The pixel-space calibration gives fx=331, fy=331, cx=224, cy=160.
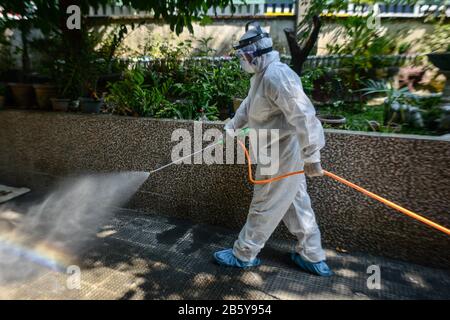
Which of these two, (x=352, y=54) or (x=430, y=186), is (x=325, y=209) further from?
(x=352, y=54)

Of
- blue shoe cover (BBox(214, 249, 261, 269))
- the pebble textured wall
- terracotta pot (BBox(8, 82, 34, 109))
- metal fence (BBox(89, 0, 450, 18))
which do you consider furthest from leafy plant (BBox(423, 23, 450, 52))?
terracotta pot (BBox(8, 82, 34, 109))

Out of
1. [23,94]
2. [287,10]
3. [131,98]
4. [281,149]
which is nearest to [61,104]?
[23,94]

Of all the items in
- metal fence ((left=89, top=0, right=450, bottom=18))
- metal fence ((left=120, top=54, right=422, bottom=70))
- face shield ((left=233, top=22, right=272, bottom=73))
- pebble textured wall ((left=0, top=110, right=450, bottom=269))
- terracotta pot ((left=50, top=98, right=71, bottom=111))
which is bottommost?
pebble textured wall ((left=0, top=110, right=450, bottom=269))

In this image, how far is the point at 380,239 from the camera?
3.12m

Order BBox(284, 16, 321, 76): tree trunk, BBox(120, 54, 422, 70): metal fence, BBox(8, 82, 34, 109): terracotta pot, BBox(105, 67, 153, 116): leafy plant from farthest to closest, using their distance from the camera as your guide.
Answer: BBox(120, 54, 422, 70): metal fence
BBox(8, 82, 34, 109): terracotta pot
BBox(284, 16, 321, 76): tree trunk
BBox(105, 67, 153, 116): leafy plant

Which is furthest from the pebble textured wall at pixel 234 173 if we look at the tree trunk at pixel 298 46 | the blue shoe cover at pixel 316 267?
the tree trunk at pixel 298 46

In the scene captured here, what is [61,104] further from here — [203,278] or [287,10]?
[287,10]

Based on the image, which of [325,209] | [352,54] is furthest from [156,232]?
[352,54]

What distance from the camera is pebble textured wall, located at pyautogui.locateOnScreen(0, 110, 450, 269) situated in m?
2.90

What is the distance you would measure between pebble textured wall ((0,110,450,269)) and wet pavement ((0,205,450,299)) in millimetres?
250

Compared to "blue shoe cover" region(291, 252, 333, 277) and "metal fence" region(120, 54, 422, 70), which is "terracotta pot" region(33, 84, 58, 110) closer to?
"metal fence" region(120, 54, 422, 70)
